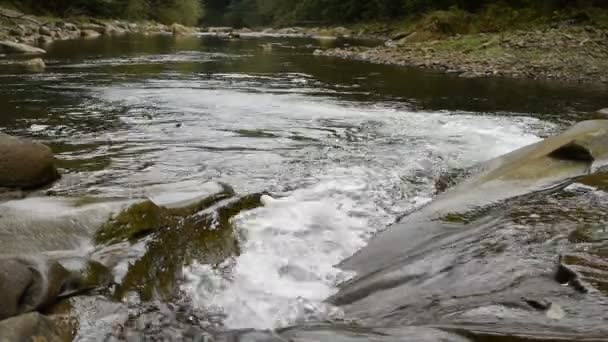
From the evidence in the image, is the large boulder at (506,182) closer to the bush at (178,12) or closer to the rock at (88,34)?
the rock at (88,34)

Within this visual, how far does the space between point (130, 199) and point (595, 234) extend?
4.13 metres

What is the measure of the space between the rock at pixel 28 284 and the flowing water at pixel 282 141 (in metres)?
1.11

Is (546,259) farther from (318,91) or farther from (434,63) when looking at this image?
(434,63)

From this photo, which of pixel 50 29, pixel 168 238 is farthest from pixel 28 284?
pixel 50 29

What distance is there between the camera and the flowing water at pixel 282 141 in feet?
17.5

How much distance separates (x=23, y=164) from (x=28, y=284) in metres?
3.28

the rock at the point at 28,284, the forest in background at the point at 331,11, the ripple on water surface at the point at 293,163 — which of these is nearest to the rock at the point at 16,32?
the forest in background at the point at 331,11

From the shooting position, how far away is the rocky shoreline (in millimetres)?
18938

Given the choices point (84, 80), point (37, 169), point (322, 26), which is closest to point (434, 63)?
point (84, 80)

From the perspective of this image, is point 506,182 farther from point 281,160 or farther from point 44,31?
point 44,31

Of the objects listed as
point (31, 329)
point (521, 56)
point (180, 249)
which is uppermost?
point (521, 56)

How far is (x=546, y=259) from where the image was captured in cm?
445

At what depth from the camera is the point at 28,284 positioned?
3.74m

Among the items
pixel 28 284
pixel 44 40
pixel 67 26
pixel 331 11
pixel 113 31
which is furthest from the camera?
pixel 331 11
